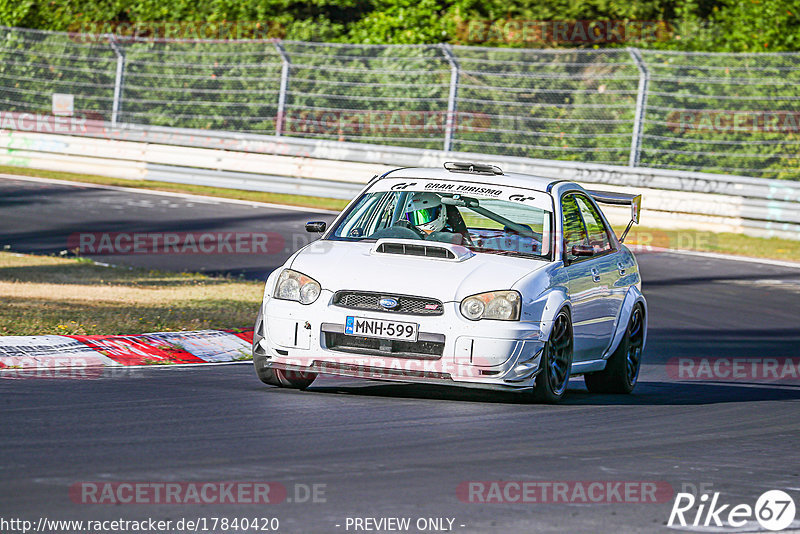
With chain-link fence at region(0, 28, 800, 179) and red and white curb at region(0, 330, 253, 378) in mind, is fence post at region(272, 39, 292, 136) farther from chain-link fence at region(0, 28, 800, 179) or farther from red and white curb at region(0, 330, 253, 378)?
red and white curb at region(0, 330, 253, 378)

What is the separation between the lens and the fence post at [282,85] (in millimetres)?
26156

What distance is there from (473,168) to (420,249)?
4.93ft

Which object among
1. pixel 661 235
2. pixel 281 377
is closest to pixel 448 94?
pixel 661 235

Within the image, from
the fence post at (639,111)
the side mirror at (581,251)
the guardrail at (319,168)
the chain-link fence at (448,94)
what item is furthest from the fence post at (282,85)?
the side mirror at (581,251)

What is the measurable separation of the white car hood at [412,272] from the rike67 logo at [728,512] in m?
2.42

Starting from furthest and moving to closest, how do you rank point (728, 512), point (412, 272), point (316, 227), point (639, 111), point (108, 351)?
1. point (639, 111)
2. point (108, 351)
3. point (316, 227)
4. point (412, 272)
5. point (728, 512)

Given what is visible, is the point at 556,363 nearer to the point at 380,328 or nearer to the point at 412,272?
the point at 412,272

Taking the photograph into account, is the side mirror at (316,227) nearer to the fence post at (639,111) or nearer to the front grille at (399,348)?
the front grille at (399,348)

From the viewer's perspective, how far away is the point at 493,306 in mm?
8297

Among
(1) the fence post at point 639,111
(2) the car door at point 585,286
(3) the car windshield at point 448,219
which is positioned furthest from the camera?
(1) the fence post at point 639,111

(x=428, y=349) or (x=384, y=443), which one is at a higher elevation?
(x=428, y=349)

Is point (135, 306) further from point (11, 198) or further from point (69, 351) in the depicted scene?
point (11, 198)

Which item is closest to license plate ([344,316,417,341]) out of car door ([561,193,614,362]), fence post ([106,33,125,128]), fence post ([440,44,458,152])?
car door ([561,193,614,362])

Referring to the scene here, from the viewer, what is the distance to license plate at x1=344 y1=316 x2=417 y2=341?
822 centimetres
